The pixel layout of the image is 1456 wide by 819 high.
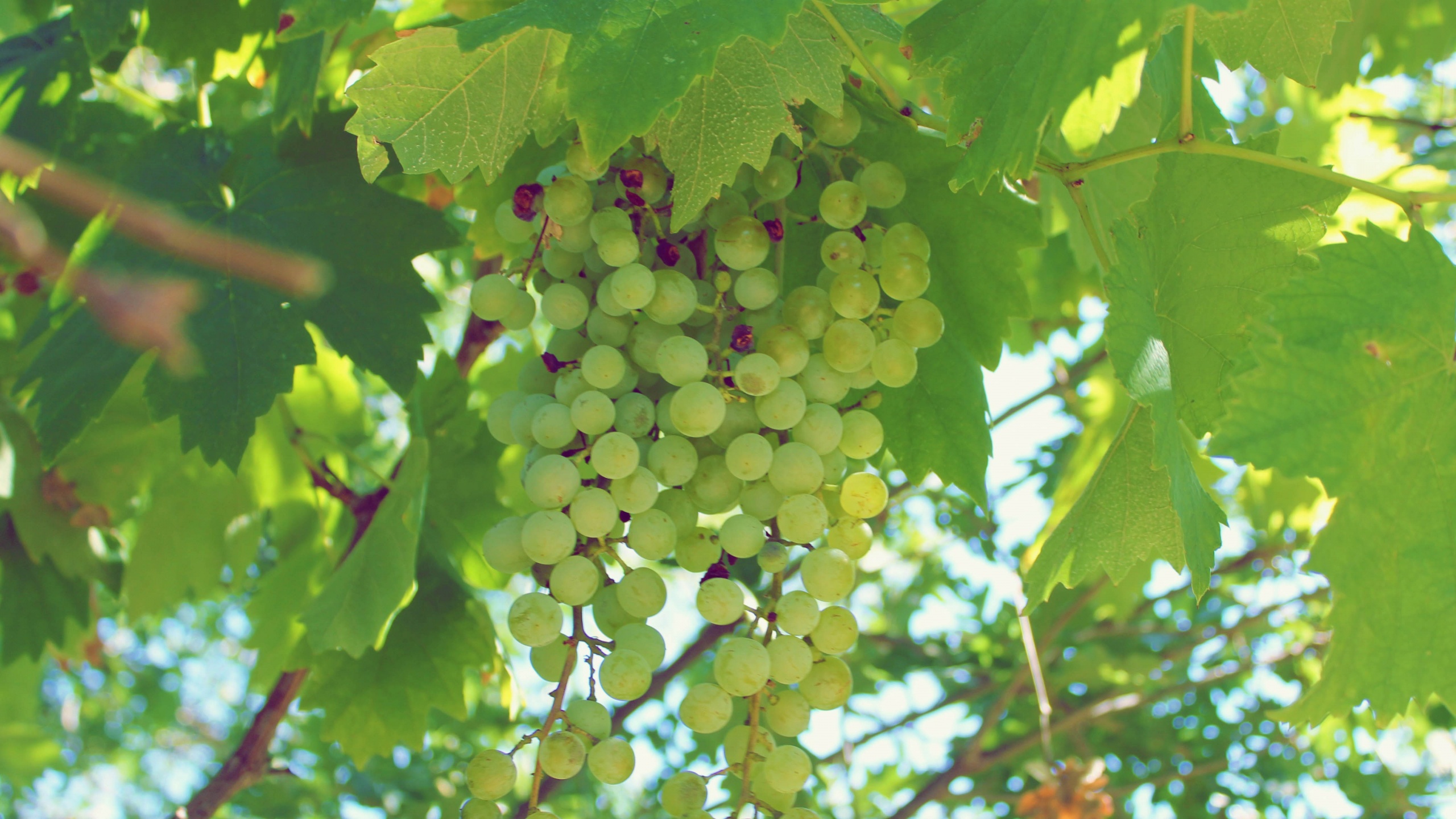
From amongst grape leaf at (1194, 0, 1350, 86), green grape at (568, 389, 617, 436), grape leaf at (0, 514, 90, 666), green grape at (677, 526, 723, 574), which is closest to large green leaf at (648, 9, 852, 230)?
green grape at (568, 389, 617, 436)

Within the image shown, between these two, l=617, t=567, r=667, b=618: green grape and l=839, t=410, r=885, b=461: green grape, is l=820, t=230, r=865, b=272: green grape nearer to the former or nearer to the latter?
l=839, t=410, r=885, b=461: green grape

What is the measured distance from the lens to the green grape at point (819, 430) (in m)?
0.86

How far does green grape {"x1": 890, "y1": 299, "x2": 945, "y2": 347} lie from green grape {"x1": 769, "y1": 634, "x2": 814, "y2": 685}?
0.92 feet

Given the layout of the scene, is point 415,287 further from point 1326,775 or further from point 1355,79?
point 1326,775

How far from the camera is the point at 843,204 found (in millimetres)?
894

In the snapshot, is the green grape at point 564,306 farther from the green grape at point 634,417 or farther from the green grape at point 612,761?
the green grape at point 612,761

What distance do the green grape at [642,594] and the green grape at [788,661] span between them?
0.09m

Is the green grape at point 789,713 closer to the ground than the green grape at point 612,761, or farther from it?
farther from it

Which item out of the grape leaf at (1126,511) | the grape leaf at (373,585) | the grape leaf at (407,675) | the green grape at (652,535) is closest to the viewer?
the green grape at (652,535)

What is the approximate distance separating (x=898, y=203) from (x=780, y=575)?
0.37 metres

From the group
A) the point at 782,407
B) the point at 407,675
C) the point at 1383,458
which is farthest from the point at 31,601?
the point at 1383,458

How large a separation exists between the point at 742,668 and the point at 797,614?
0.20 feet

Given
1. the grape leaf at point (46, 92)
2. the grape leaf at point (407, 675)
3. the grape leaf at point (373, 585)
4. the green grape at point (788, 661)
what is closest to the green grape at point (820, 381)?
the green grape at point (788, 661)

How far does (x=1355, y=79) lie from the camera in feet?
5.69
